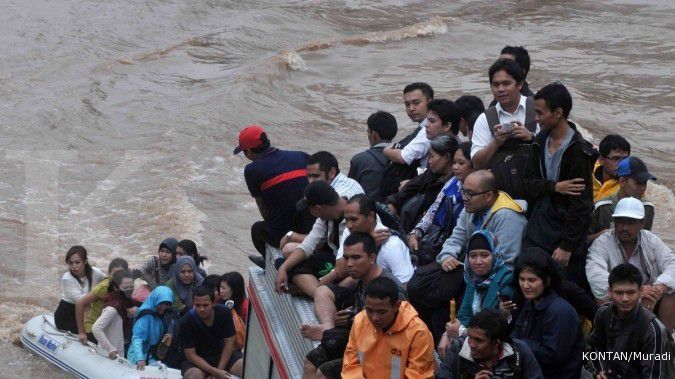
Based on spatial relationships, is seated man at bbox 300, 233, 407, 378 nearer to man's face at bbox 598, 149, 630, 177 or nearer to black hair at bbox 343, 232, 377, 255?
black hair at bbox 343, 232, 377, 255

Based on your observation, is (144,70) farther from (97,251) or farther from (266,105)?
(97,251)

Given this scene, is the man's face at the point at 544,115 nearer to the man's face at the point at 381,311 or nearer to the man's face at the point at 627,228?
the man's face at the point at 627,228

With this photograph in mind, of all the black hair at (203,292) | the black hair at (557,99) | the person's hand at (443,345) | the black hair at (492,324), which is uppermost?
the black hair at (557,99)

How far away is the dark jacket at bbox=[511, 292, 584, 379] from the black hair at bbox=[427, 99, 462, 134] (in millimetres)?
2304

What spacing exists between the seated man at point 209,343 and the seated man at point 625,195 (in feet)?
12.9

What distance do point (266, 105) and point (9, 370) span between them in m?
14.7

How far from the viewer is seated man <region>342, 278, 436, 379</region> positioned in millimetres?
5453

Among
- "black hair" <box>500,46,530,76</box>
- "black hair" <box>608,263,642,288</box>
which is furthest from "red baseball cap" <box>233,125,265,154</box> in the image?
"black hair" <box>608,263,642,288</box>

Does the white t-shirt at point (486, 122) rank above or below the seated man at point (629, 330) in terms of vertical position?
above

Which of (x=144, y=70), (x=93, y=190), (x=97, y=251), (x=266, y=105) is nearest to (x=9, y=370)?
Result: (x=97, y=251)

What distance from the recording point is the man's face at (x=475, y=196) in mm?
6160

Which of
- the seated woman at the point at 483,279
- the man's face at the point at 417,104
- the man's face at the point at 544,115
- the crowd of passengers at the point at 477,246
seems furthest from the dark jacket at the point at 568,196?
the man's face at the point at 417,104

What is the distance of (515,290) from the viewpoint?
5.77 meters

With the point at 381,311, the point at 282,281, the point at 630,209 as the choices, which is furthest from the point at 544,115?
the point at 282,281
